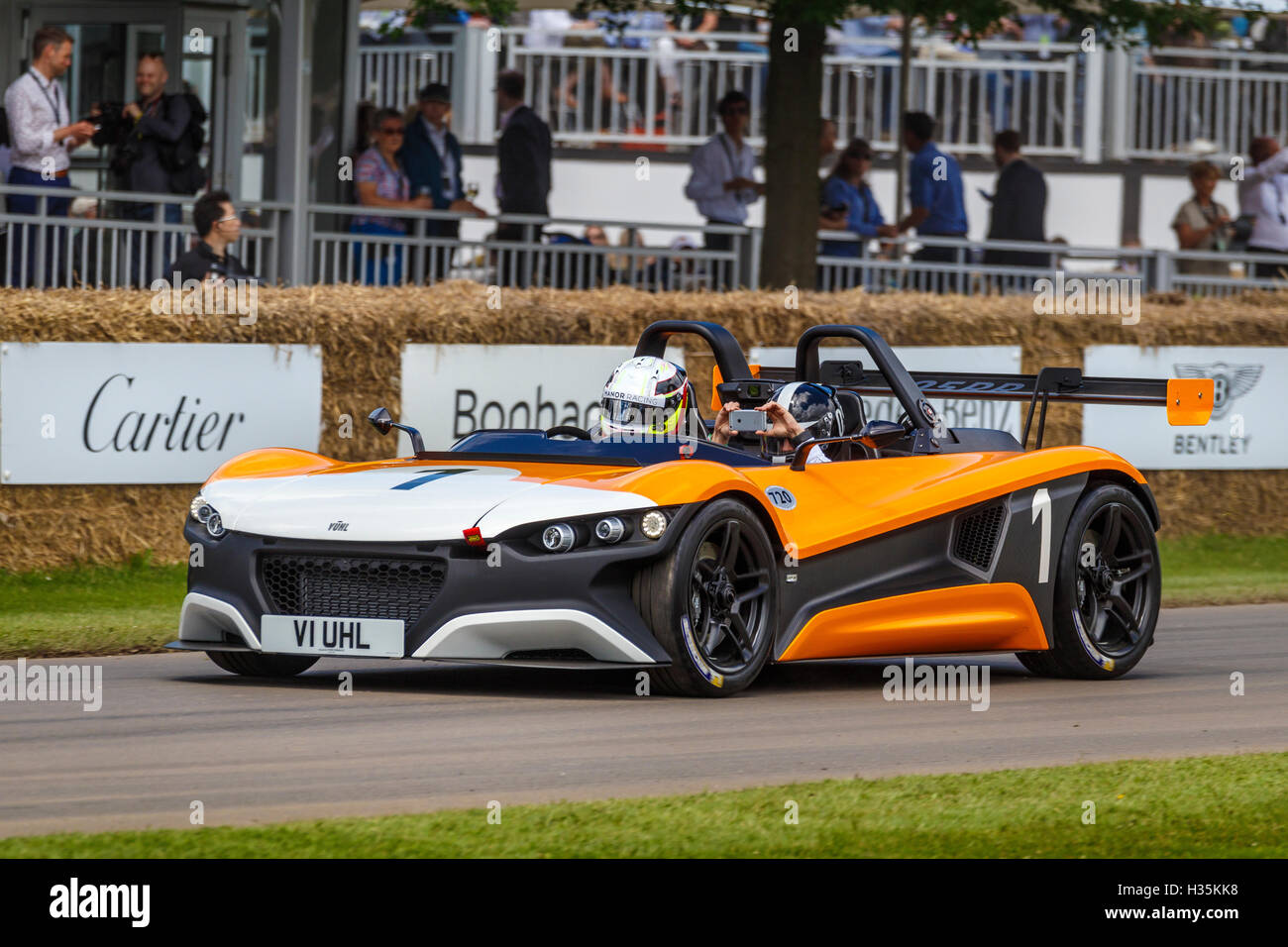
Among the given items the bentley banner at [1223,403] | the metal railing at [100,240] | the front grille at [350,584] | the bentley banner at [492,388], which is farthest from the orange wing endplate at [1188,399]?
the bentley banner at [1223,403]

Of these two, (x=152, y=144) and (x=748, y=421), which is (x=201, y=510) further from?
(x=152, y=144)

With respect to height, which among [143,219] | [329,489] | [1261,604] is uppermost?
[143,219]

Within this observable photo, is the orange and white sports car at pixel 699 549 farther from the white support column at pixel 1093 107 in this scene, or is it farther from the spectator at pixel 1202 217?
the white support column at pixel 1093 107

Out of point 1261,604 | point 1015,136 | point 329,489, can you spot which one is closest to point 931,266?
point 1015,136

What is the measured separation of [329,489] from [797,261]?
32.5 feet

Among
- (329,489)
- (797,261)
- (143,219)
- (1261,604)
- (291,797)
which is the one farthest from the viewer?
(797,261)

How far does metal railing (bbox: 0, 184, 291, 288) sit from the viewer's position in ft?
49.0

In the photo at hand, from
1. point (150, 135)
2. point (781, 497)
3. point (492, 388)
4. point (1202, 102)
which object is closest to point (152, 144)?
point (150, 135)

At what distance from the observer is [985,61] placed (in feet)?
88.0

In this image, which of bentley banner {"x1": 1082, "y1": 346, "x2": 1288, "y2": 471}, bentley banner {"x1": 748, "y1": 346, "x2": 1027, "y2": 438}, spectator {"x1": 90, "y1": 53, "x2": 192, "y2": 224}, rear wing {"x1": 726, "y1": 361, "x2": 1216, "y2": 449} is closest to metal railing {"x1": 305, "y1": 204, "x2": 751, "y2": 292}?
bentley banner {"x1": 748, "y1": 346, "x2": 1027, "y2": 438}

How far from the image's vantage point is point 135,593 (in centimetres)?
1277

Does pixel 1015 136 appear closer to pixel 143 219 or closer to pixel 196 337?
pixel 143 219

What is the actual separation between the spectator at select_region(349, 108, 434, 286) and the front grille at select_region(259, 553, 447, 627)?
9.27 m

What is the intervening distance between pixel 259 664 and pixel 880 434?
9.30ft
